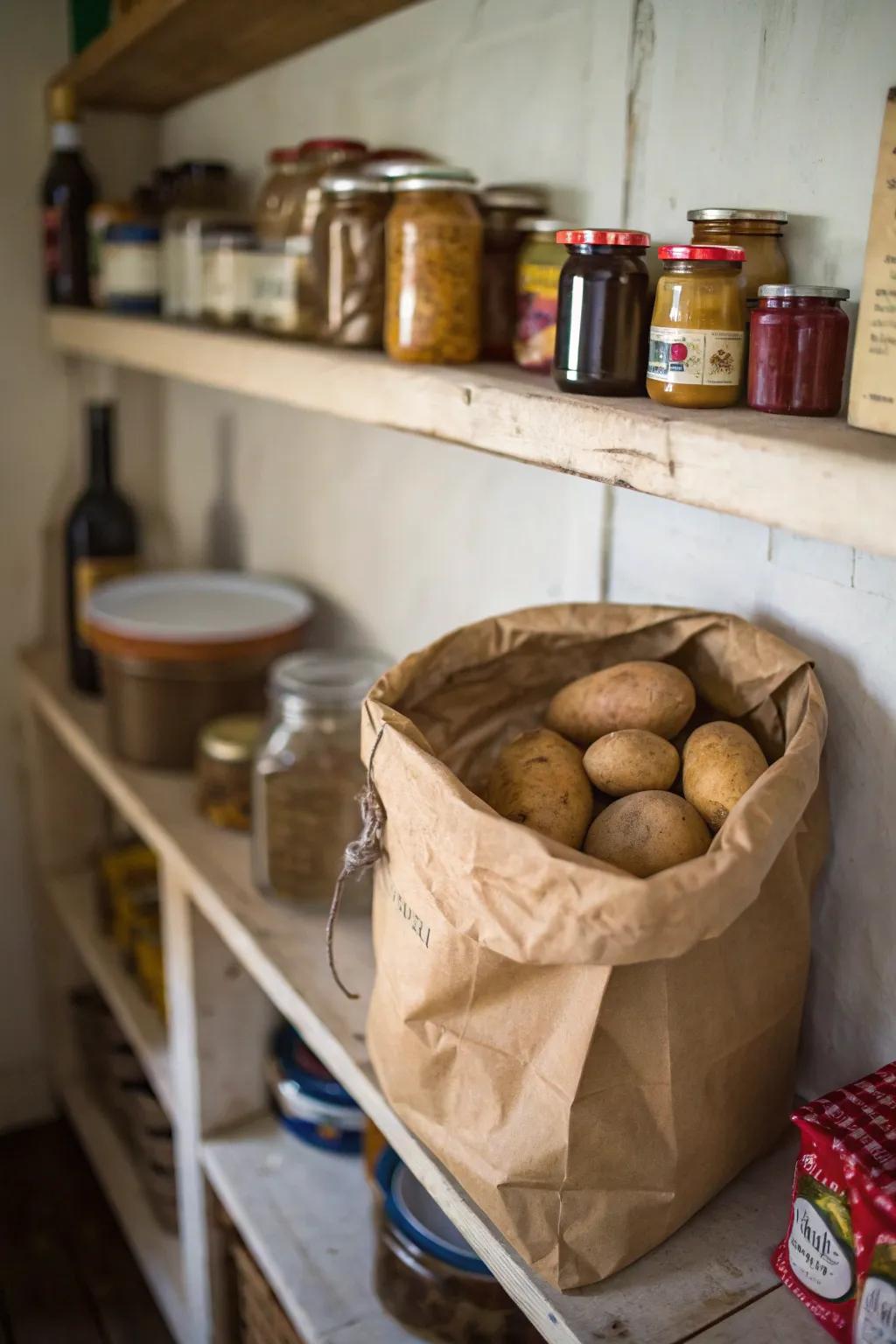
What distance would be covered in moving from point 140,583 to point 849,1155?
1240 millimetres

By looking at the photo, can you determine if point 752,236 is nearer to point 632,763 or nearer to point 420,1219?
point 632,763

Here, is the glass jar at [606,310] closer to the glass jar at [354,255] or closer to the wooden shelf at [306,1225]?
the glass jar at [354,255]

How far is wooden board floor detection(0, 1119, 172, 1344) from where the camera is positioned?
1687 millimetres

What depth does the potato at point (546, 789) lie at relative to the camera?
0.75 meters

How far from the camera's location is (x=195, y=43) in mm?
1355

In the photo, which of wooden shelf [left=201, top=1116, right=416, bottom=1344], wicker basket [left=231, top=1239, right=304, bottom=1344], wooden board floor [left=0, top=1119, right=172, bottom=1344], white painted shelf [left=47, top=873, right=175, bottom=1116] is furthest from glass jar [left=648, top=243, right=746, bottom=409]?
wooden board floor [left=0, top=1119, right=172, bottom=1344]

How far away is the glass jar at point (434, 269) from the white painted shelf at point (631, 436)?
2 cm

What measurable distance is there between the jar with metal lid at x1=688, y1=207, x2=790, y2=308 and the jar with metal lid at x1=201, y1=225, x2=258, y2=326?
2.01 feet

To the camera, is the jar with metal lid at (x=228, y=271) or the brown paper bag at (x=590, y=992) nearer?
the brown paper bag at (x=590, y=992)

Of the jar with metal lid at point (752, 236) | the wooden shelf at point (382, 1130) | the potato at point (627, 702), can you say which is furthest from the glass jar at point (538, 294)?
the wooden shelf at point (382, 1130)

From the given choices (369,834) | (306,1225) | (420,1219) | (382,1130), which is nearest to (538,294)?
(369,834)

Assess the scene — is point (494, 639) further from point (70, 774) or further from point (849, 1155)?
point (70, 774)

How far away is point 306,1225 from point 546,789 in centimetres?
73

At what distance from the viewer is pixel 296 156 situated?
3.91 ft
